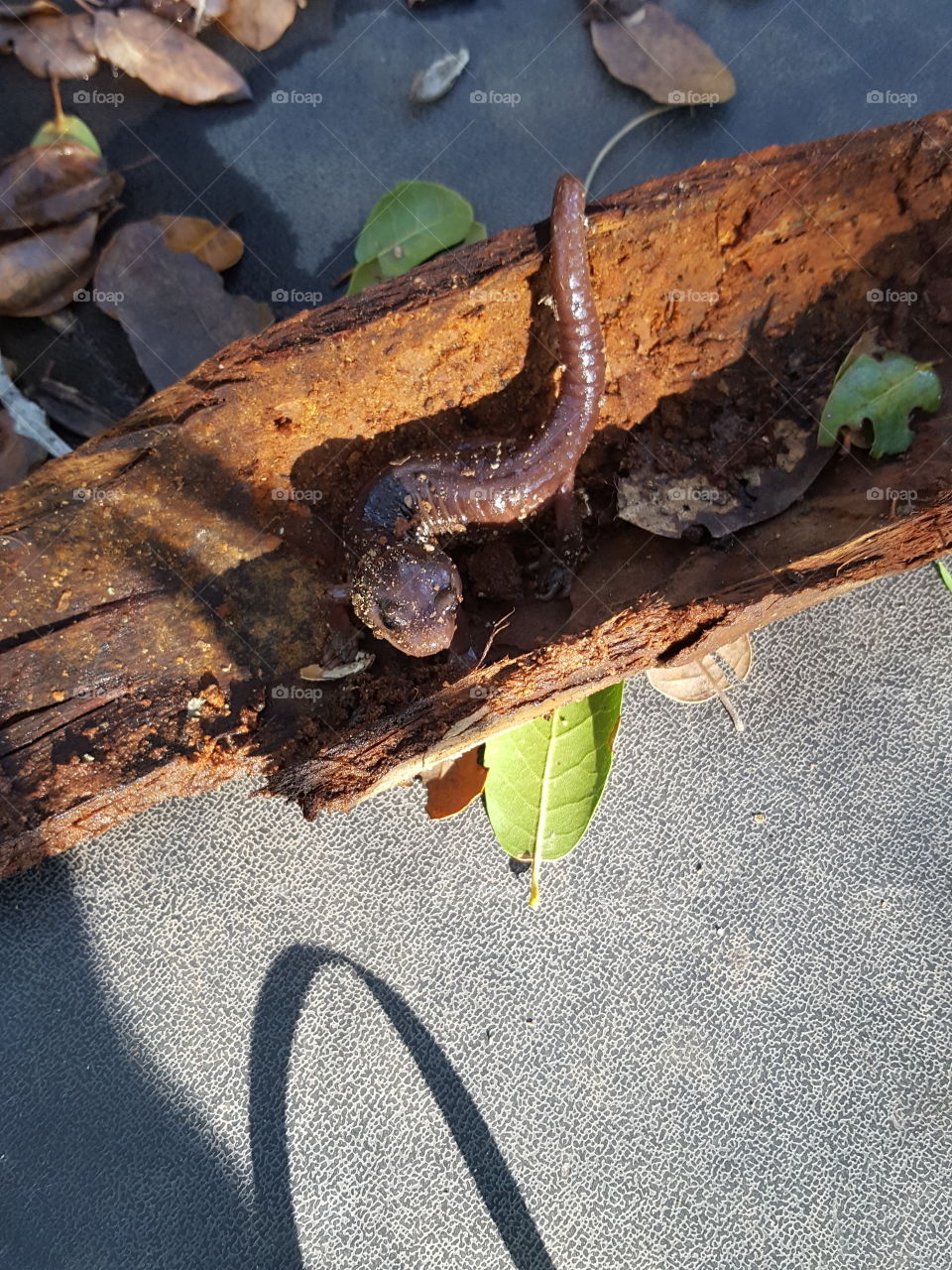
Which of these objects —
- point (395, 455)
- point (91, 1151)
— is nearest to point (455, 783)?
point (395, 455)

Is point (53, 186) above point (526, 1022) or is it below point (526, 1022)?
above

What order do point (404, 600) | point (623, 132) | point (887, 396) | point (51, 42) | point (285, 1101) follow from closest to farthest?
point (887, 396) → point (404, 600) → point (285, 1101) → point (51, 42) → point (623, 132)

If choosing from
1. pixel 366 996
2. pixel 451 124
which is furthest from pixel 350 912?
pixel 451 124

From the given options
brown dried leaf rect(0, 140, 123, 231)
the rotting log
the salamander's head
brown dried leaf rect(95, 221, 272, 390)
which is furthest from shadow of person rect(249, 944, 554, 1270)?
brown dried leaf rect(0, 140, 123, 231)

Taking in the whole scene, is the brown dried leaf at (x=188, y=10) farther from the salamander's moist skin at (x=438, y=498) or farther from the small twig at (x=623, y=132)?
the salamander's moist skin at (x=438, y=498)

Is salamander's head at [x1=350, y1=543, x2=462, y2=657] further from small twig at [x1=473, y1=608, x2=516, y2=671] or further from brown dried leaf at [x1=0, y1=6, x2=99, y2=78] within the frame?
brown dried leaf at [x1=0, y1=6, x2=99, y2=78]

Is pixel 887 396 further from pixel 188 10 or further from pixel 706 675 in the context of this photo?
pixel 188 10
